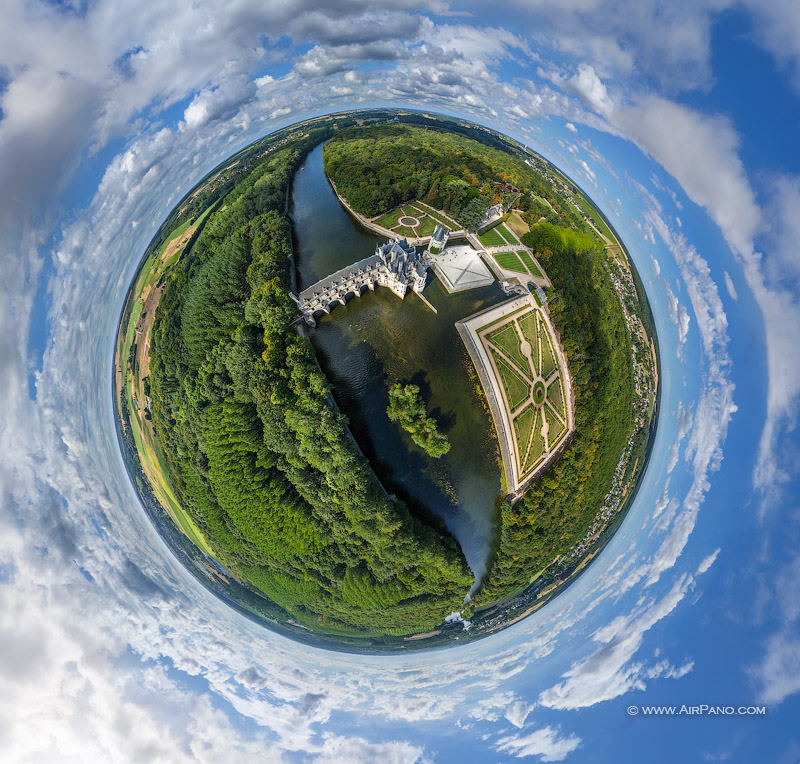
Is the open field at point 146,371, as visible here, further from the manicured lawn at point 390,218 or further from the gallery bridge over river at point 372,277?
the manicured lawn at point 390,218

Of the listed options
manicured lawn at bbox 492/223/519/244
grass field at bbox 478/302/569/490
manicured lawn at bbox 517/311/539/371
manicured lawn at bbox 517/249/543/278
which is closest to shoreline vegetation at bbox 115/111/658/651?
manicured lawn at bbox 517/249/543/278

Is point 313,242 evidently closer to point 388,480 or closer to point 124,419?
point 388,480

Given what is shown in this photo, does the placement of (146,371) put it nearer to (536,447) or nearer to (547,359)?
(536,447)

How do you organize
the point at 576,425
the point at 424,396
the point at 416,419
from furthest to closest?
1. the point at 576,425
2. the point at 424,396
3. the point at 416,419

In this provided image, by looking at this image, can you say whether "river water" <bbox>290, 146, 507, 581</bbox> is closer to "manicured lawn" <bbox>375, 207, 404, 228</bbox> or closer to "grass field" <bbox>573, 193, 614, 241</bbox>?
"manicured lawn" <bbox>375, 207, 404, 228</bbox>

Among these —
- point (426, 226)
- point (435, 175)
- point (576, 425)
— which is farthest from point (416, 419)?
point (435, 175)
